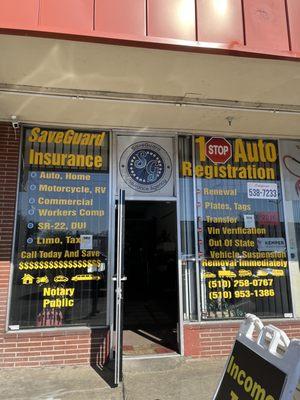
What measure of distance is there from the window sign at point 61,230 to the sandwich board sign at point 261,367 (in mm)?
3162

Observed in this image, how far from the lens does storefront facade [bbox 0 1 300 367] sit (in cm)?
539

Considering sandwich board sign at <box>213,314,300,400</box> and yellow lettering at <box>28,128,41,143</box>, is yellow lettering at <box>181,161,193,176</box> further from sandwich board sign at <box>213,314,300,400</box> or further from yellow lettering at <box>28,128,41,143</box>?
sandwich board sign at <box>213,314,300,400</box>

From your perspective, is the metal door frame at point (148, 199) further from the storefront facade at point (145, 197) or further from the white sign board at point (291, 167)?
the white sign board at point (291, 167)

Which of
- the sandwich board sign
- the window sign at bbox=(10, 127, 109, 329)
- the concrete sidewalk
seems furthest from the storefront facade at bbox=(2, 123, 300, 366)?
the sandwich board sign

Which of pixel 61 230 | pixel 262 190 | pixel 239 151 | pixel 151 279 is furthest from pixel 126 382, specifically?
pixel 151 279

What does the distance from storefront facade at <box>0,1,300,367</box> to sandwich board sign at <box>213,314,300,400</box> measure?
2.98 m

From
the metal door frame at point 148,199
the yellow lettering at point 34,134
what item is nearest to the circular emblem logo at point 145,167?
the metal door frame at point 148,199

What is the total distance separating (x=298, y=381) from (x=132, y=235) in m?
10.6

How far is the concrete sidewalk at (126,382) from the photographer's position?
4.79m

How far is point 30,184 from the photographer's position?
620cm

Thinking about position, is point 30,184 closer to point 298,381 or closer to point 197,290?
point 197,290

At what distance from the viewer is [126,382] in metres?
5.19

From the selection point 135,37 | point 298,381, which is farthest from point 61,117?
point 298,381

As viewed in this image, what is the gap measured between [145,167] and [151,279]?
5.93m
